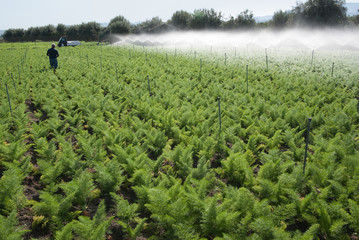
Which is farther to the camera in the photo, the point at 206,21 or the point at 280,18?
the point at 206,21

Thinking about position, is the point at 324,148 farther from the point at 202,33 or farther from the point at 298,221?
the point at 202,33

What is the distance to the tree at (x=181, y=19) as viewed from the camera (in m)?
79.3

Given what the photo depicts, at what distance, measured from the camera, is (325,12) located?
46281mm

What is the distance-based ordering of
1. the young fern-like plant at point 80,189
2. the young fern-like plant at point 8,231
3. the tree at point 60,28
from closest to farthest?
the young fern-like plant at point 8,231 → the young fern-like plant at point 80,189 → the tree at point 60,28

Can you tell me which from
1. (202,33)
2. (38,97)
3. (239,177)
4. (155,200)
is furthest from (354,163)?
(202,33)

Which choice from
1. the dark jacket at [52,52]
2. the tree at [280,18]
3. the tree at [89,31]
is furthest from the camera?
the tree at [89,31]

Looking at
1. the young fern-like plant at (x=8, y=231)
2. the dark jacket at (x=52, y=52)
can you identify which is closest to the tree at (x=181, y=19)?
the dark jacket at (x=52, y=52)

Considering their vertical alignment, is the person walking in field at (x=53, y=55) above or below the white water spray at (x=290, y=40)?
below

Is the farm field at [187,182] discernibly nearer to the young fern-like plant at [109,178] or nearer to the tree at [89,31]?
the young fern-like plant at [109,178]

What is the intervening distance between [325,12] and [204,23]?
33.9 meters

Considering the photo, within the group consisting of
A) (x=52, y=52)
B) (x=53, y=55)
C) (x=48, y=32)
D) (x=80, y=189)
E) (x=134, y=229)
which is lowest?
(x=134, y=229)

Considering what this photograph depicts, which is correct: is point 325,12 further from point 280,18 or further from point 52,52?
point 52,52

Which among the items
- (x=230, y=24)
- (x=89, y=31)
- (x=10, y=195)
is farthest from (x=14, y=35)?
(x=10, y=195)

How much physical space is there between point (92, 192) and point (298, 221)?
407 cm
